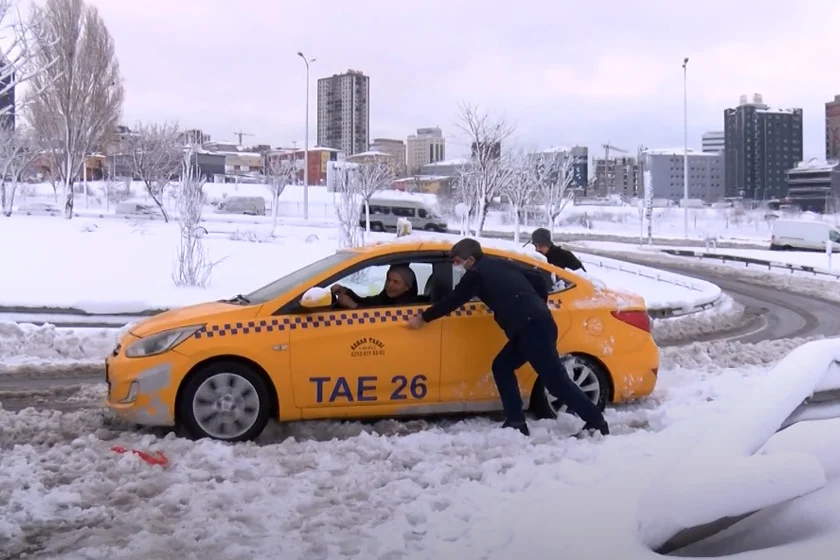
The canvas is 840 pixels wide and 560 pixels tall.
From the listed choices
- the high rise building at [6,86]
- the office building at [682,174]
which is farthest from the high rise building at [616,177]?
the high rise building at [6,86]

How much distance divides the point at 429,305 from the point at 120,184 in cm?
8030

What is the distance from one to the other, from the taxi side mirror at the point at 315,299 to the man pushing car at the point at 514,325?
0.67 m

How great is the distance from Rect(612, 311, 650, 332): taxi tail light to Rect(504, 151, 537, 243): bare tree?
2831 centimetres

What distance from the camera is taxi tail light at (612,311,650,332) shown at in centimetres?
702

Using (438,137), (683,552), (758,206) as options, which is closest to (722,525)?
(683,552)

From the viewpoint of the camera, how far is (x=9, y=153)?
50.5 metres

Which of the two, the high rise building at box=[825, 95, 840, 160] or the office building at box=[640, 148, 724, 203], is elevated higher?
the office building at box=[640, 148, 724, 203]

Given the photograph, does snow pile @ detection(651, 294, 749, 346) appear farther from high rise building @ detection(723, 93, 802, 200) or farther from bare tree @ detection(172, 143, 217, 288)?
high rise building @ detection(723, 93, 802, 200)

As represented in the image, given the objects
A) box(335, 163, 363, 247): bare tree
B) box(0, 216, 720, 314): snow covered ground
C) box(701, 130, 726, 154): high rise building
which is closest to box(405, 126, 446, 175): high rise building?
box(701, 130, 726, 154): high rise building

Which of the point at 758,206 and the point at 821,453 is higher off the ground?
the point at 758,206

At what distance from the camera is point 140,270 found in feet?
71.5

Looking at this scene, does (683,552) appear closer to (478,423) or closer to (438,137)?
(478,423)

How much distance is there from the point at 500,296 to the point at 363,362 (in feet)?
3.74

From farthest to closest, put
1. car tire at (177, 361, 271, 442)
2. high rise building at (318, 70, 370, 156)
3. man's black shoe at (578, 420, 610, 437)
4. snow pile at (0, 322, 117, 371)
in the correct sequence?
high rise building at (318, 70, 370, 156) < snow pile at (0, 322, 117, 371) < car tire at (177, 361, 271, 442) < man's black shoe at (578, 420, 610, 437)
